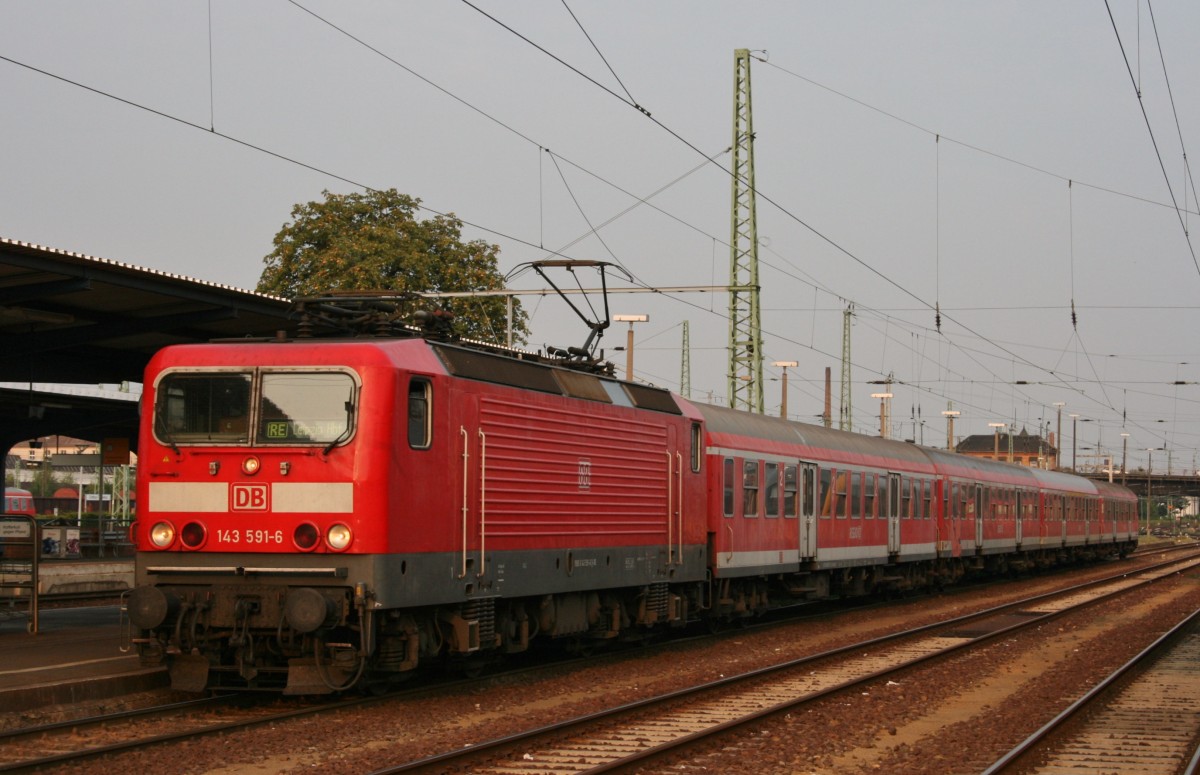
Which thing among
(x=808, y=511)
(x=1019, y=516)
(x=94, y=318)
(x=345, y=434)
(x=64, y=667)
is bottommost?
(x=64, y=667)

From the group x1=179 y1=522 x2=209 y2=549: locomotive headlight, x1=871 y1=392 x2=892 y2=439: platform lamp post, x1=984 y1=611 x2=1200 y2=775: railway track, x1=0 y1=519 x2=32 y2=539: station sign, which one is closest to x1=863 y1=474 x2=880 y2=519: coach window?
x1=984 y1=611 x2=1200 y2=775: railway track

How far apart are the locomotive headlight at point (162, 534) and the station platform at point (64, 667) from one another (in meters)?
1.45

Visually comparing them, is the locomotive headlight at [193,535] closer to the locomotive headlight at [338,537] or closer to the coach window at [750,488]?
the locomotive headlight at [338,537]

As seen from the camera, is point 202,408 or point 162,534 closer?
point 162,534

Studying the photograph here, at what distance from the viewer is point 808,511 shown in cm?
2480

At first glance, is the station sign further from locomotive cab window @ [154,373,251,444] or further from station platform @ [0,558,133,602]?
locomotive cab window @ [154,373,251,444]

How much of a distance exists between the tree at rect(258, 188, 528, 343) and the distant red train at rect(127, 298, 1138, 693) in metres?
22.2

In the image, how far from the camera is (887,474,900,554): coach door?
1154 inches

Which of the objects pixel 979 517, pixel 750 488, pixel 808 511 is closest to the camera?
pixel 750 488

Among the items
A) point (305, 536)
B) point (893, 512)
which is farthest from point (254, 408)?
point (893, 512)

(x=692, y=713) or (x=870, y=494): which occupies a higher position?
(x=870, y=494)

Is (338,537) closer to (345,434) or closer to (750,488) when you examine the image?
(345,434)

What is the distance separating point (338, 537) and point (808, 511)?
13.8 m

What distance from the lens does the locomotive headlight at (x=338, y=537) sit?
41.0 feet
